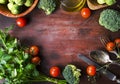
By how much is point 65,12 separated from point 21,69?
376 mm

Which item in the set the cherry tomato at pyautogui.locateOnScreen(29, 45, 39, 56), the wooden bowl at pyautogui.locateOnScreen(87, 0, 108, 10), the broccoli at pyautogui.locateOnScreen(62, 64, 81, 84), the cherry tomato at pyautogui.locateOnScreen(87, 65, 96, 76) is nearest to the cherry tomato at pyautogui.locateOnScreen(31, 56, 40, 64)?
the cherry tomato at pyautogui.locateOnScreen(29, 45, 39, 56)

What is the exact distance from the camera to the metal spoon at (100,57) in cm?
158

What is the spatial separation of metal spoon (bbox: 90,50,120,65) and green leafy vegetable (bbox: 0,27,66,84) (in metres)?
0.19

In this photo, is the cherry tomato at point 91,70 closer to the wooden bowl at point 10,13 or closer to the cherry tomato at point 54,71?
the cherry tomato at point 54,71

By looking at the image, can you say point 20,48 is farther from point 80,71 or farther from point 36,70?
point 80,71

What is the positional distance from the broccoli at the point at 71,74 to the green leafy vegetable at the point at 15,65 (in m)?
0.05

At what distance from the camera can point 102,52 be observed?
1585 mm

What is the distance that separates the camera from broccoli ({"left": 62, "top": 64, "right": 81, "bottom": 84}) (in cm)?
156

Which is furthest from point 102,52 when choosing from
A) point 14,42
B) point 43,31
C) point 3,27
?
point 3,27

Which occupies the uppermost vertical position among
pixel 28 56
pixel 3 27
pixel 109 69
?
pixel 3 27

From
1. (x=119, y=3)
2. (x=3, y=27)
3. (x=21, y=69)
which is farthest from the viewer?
(x=3, y=27)

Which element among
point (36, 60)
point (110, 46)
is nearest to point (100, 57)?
point (110, 46)

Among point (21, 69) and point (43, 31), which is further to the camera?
point (43, 31)

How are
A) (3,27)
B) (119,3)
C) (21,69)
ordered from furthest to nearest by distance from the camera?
(3,27) < (119,3) < (21,69)
